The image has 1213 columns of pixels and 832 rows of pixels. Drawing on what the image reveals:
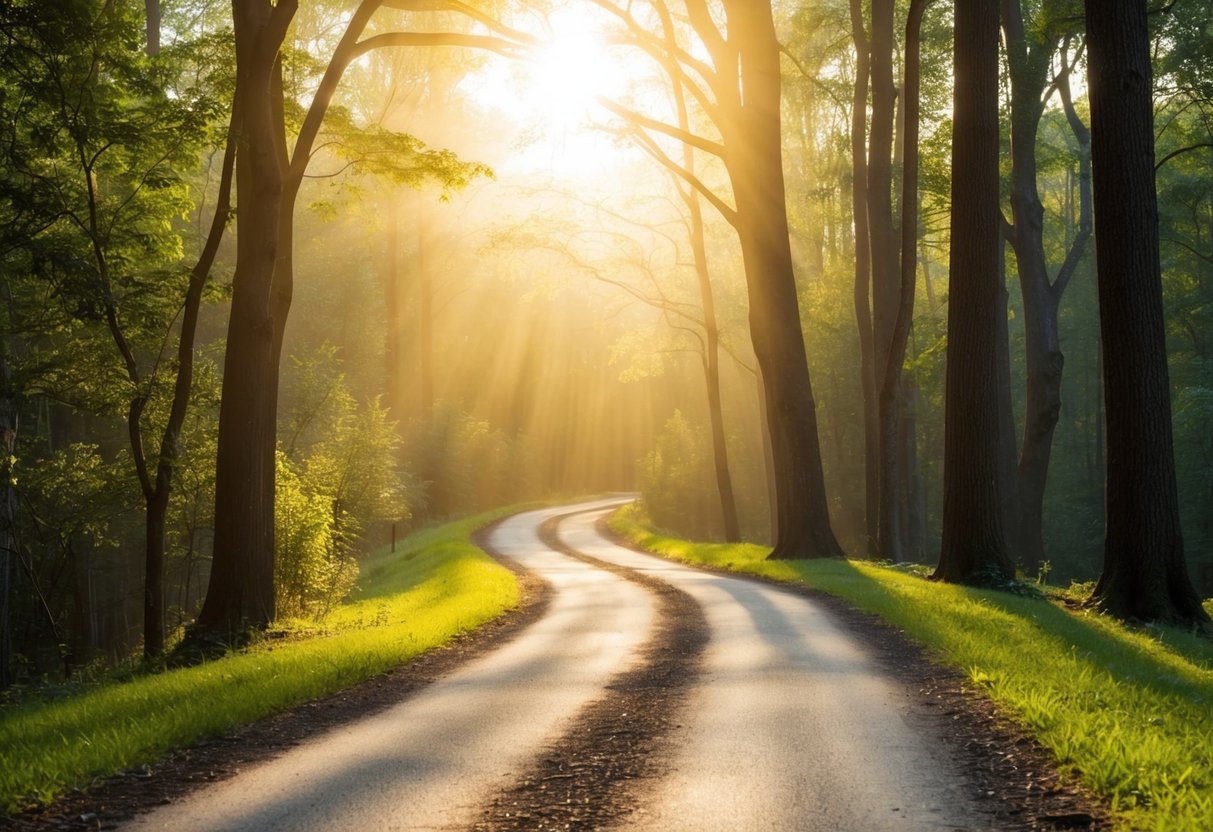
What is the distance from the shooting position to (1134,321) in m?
13.8

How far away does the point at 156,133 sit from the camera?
45.2ft

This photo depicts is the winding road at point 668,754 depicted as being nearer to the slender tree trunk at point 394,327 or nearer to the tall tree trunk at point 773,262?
the tall tree trunk at point 773,262

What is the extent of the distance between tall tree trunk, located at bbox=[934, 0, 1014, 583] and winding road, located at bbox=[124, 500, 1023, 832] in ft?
18.1

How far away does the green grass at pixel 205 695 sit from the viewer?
22.6ft

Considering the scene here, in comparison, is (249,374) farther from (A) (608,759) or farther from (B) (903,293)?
(B) (903,293)

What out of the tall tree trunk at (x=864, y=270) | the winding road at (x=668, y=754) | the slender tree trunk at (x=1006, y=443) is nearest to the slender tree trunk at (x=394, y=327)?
the tall tree trunk at (x=864, y=270)

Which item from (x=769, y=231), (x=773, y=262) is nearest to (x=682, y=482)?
(x=773, y=262)

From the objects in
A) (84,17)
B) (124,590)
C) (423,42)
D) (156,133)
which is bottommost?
(124,590)

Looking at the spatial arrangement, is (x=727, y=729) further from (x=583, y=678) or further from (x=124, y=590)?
(x=124, y=590)

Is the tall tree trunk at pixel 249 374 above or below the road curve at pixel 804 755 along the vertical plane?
above

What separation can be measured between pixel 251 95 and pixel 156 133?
1.22 metres

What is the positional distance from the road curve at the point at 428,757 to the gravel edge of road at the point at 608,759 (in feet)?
0.45

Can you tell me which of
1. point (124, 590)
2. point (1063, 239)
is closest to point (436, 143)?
point (124, 590)

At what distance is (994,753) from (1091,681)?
7.38ft
